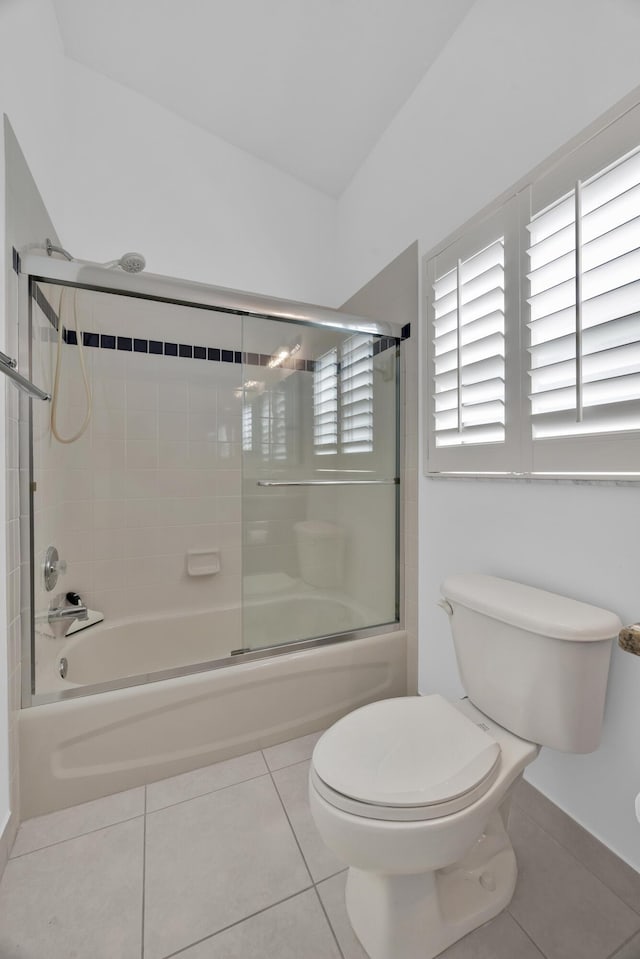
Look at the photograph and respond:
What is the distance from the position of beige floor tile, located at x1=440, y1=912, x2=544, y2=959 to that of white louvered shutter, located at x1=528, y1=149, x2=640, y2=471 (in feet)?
3.61

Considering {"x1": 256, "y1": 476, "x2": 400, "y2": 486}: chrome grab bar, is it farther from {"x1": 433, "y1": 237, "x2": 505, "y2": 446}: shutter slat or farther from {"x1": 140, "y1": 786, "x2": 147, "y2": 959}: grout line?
{"x1": 140, "y1": 786, "x2": 147, "y2": 959}: grout line

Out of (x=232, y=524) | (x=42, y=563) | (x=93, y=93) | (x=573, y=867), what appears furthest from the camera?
(x=232, y=524)

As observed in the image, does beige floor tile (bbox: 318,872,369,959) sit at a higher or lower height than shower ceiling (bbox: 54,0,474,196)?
lower

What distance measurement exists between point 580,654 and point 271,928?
3.14 ft

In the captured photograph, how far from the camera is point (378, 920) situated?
90cm

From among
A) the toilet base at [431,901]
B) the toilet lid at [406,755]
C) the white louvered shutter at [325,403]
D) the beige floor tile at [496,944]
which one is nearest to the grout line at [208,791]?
the toilet base at [431,901]

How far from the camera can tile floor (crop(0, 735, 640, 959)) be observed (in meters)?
0.93

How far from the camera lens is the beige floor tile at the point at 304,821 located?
1.11 metres

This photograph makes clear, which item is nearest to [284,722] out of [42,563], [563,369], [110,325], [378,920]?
[378,920]

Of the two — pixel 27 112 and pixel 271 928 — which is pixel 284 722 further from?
pixel 27 112

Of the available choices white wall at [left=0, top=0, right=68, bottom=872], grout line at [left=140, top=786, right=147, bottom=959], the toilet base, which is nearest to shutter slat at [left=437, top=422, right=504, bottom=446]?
the toilet base

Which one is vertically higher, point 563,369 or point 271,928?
point 563,369

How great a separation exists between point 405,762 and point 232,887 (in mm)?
595

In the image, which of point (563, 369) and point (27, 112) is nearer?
point (563, 369)
